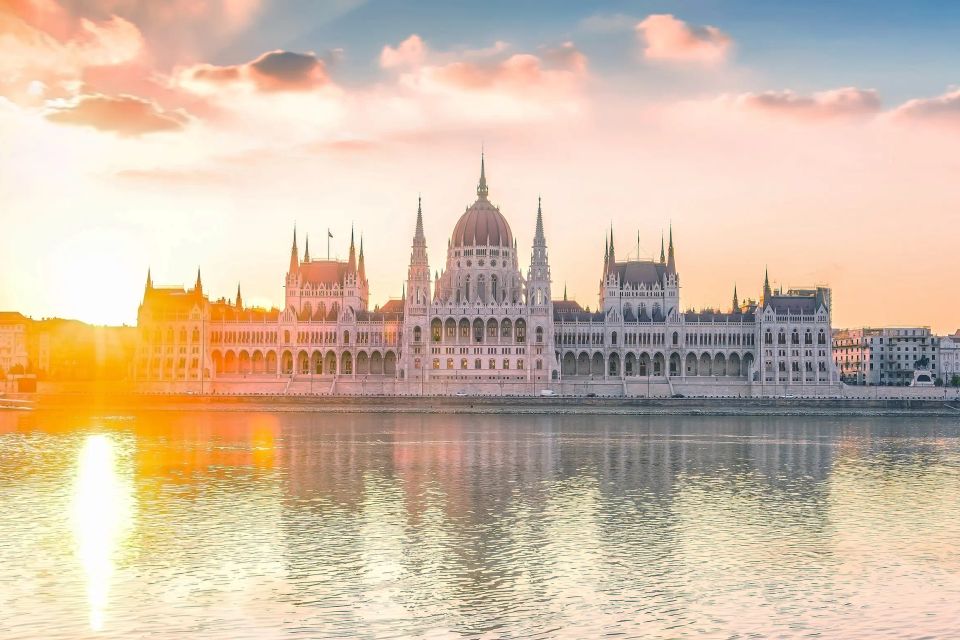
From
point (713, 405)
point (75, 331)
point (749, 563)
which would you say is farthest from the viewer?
point (75, 331)

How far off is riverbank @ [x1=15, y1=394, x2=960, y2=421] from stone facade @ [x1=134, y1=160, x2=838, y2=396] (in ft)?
41.5

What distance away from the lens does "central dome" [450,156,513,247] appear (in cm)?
14575

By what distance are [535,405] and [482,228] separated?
42131 millimetres

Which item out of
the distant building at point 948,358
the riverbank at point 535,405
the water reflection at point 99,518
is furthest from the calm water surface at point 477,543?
the distant building at point 948,358

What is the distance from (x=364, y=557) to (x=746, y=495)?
18.3 meters

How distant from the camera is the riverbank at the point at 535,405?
349 ft

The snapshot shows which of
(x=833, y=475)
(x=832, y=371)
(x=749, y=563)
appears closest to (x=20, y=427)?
(x=833, y=475)

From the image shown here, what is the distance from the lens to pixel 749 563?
2681 cm

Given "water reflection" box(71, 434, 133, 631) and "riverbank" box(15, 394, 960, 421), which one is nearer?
"water reflection" box(71, 434, 133, 631)

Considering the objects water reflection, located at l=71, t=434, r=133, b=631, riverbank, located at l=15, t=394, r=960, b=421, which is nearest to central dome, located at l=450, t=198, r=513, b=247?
riverbank, located at l=15, t=394, r=960, b=421

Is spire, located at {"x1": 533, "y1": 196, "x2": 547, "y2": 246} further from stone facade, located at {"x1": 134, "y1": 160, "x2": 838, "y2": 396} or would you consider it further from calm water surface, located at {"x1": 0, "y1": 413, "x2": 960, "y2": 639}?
calm water surface, located at {"x1": 0, "y1": 413, "x2": 960, "y2": 639}

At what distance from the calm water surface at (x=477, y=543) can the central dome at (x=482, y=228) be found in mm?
88011

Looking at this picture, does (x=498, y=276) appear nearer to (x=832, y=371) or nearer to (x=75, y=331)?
(x=832, y=371)

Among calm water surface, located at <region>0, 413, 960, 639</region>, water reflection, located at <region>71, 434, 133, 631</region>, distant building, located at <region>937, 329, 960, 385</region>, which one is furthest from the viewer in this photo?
distant building, located at <region>937, 329, 960, 385</region>
